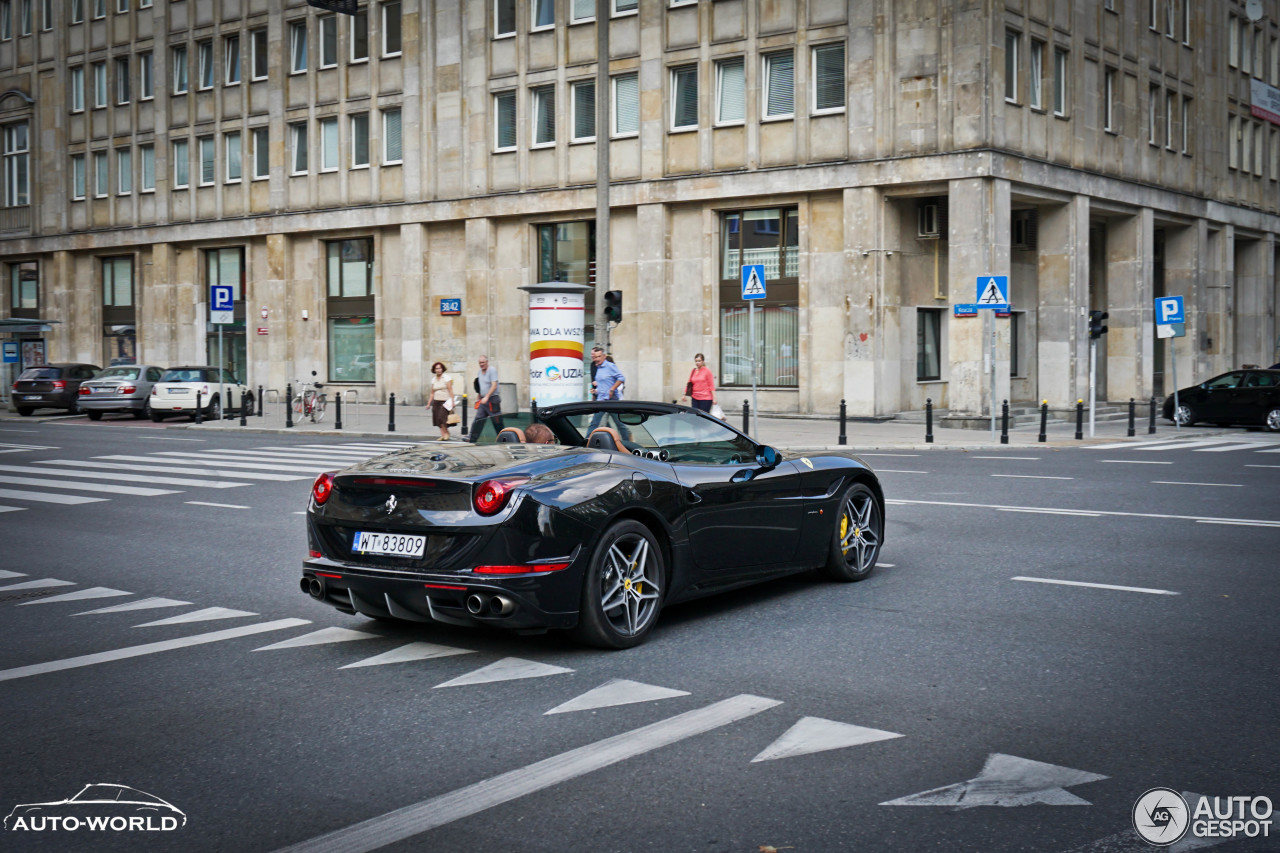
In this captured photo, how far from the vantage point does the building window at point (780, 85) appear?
33125mm

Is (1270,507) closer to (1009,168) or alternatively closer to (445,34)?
(1009,168)

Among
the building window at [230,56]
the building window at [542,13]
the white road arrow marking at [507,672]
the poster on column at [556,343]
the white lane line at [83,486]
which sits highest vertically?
the building window at [230,56]

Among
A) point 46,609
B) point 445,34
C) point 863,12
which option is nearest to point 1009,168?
point 863,12

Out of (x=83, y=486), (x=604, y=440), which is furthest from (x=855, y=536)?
(x=83, y=486)

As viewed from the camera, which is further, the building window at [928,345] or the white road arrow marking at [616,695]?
the building window at [928,345]

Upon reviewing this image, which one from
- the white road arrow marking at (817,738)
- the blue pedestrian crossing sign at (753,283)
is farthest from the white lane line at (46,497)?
the blue pedestrian crossing sign at (753,283)

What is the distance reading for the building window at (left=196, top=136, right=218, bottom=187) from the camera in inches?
1809

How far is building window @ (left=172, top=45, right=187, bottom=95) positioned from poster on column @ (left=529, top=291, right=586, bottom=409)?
90.1 ft

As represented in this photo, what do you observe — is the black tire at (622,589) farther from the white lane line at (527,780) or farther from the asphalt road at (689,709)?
the white lane line at (527,780)

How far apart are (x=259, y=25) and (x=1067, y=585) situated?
135ft

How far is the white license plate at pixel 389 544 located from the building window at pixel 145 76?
45881 millimetres

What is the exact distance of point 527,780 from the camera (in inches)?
187

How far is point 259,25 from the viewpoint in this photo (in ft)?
145

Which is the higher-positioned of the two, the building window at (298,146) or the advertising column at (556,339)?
the building window at (298,146)
